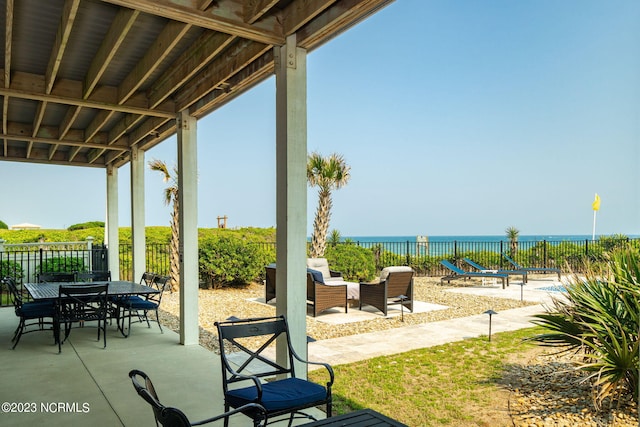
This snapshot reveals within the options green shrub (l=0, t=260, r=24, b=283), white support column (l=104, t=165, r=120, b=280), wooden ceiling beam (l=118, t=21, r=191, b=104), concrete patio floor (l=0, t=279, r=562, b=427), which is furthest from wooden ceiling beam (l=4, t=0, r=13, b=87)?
green shrub (l=0, t=260, r=24, b=283)

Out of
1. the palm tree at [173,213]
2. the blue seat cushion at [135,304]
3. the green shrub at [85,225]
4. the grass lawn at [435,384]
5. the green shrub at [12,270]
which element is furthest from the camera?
the green shrub at [85,225]

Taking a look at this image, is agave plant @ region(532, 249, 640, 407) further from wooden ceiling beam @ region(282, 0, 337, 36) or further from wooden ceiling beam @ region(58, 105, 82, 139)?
wooden ceiling beam @ region(58, 105, 82, 139)

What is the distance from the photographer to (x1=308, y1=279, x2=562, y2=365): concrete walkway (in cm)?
530

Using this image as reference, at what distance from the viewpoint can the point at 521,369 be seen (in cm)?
467

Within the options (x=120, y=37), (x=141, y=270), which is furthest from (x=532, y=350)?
(x=141, y=270)

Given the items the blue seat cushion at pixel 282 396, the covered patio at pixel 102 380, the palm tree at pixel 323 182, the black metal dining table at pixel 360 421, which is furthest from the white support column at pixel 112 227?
the black metal dining table at pixel 360 421

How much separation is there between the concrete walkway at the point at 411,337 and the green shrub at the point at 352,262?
4.86 m

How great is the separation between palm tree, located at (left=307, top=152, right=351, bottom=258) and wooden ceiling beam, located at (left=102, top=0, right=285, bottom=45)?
9.92 metres

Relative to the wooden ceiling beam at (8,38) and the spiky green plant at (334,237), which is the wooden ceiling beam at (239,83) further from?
the spiky green plant at (334,237)

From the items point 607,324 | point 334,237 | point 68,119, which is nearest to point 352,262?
point 334,237

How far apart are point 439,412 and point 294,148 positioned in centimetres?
244

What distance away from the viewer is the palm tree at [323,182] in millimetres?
13633

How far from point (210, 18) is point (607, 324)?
155 inches

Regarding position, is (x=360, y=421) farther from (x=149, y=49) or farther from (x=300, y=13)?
(x=149, y=49)
